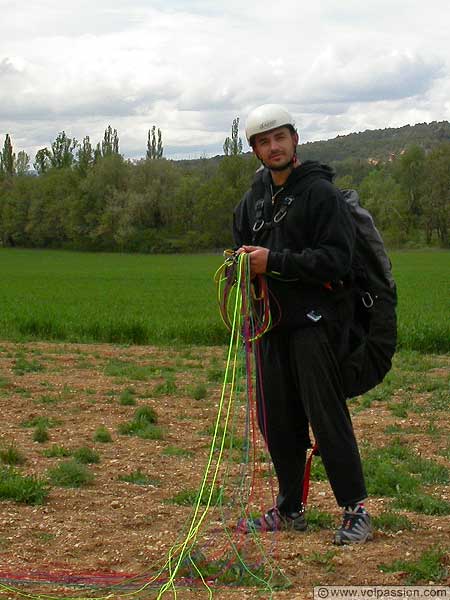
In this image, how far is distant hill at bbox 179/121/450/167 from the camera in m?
159

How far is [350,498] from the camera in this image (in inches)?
192

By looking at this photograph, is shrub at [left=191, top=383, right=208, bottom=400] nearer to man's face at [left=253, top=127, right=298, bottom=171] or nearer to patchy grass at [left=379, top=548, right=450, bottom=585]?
man's face at [left=253, top=127, right=298, bottom=171]

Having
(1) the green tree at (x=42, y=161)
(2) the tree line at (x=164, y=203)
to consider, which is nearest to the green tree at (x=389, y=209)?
(2) the tree line at (x=164, y=203)

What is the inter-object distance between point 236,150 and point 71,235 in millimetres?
25203

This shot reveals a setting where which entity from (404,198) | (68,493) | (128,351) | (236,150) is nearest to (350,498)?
(68,493)

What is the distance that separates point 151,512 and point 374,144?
18055 centimetres

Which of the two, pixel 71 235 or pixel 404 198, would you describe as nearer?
pixel 404 198

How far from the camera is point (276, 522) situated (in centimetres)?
515

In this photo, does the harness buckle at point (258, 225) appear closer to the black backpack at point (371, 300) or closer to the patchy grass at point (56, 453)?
the black backpack at point (371, 300)

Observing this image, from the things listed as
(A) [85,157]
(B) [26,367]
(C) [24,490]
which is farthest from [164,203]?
(C) [24,490]

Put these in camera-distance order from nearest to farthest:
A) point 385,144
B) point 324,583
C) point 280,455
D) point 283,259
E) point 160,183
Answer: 1. point 324,583
2. point 283,259
3. point 280,455
4. point 160,183
5. point 385,144

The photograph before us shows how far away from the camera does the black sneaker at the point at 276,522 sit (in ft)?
16.9

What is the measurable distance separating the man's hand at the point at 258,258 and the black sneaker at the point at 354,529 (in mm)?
1393

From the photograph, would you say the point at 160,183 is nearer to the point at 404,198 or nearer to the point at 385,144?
the point at 404,198
